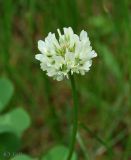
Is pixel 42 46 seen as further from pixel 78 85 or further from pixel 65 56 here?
pixel 78 85

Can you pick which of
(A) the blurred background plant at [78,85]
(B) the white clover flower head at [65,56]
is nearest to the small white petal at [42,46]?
(B) the white clover flower head at [65,56]

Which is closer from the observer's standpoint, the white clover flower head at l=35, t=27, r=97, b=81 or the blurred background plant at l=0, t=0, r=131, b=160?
the white clover flower head at l=35, t=27, r=97, b=81

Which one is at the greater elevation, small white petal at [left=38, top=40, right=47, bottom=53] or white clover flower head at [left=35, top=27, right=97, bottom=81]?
small white petal at [left=38, top=40, right=47, bottom=53]

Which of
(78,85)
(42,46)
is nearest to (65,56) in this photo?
(42,46)

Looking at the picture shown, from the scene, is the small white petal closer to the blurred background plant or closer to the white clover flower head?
the white clover flower head

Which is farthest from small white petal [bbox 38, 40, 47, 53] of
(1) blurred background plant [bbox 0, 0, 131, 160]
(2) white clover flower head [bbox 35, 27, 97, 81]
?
(1) blurred background plant [bbox 0, 0, 131, 160]

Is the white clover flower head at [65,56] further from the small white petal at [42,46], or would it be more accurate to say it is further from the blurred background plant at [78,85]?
the blurred background plant at [78,85]
